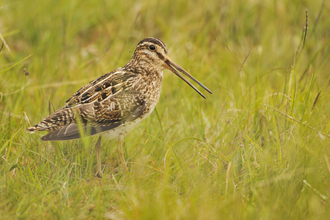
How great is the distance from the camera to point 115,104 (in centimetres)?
404

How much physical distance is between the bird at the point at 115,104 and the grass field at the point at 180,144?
0.24 metres

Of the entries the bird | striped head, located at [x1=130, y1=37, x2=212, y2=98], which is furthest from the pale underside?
striped head, located at [x1=130, y1=37, x2=212, y2=98]

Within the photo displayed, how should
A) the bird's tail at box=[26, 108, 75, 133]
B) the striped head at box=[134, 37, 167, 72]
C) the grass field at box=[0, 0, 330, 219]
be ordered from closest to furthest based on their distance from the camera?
1. the grass field at box=[0, 0, 330, 219]
2. the bird's tail at box=[26, 108, 75, 133]
3. the striped head at box=[134, 37, 167, 72]

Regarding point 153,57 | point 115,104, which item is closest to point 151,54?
point 153,57

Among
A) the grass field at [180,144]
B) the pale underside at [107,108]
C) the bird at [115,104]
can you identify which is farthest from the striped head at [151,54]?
the grass field at [180,144]

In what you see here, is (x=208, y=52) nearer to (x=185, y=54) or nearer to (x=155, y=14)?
(x=185, y=54)

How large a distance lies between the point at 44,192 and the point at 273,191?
77.8 inches

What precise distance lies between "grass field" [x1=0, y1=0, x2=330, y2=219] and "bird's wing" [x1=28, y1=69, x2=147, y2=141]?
30 cm

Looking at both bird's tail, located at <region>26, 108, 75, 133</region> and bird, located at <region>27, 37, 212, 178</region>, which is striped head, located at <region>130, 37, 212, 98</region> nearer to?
bird, located at <region>27, 37, 212, 178</region>

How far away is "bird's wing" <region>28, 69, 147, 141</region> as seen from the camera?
3852 millimetres

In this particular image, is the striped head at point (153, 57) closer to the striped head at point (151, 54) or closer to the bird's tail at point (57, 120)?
the striped head at point (151, 54)

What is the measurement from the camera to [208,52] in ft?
23.5

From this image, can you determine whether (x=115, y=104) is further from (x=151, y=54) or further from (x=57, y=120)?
(x=151, y=54)

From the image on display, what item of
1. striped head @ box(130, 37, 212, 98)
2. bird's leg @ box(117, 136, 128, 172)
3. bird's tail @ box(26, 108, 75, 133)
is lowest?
bird's leg @ box(117, 136, 128, 172)
